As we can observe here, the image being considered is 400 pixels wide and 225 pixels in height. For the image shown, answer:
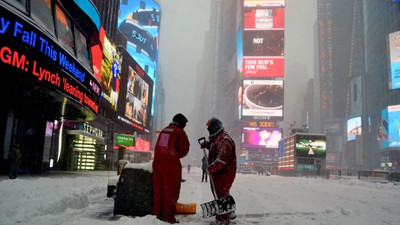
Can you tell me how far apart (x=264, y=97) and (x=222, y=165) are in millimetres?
99598

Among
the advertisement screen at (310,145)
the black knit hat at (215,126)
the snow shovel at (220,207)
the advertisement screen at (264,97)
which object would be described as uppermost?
the advertisement screen at (264,97)

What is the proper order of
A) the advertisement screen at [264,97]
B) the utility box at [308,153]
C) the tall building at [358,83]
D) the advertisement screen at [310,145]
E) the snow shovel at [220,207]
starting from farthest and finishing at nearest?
1. the advertisement screen at [264,97]
2. the tall building at [358,83]
3. the advertisement screen at [310,145]
4. the utility box at [308,153]
5. the snow shovel at [220,207]

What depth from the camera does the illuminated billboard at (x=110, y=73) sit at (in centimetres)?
3212

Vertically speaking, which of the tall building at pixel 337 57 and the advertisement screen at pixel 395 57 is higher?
the tall building at pixel 337 57

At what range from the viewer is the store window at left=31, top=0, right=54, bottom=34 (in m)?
11.0

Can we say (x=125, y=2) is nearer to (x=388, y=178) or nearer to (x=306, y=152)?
(x=306, y=152)

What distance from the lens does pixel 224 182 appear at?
5391 millimetres

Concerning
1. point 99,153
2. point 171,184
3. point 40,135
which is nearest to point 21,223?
point 171,184

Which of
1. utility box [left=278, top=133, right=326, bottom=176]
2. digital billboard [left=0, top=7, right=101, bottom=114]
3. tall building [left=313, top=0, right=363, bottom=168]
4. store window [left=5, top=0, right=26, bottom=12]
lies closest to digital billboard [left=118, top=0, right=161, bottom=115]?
utility box [left=278, top=133, right=326, bottom=176]

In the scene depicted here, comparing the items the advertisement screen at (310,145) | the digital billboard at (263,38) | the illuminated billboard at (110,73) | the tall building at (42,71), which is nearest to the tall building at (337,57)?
the digital billboard at (263,38)

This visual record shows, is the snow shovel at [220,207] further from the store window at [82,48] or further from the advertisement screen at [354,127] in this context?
the advertisement screen at [354,127]

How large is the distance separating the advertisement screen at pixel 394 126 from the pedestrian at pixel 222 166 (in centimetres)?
7318

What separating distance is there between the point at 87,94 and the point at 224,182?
11.4 metres

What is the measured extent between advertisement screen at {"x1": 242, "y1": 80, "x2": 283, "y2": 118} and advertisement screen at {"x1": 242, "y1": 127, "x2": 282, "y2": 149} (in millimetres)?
7615
